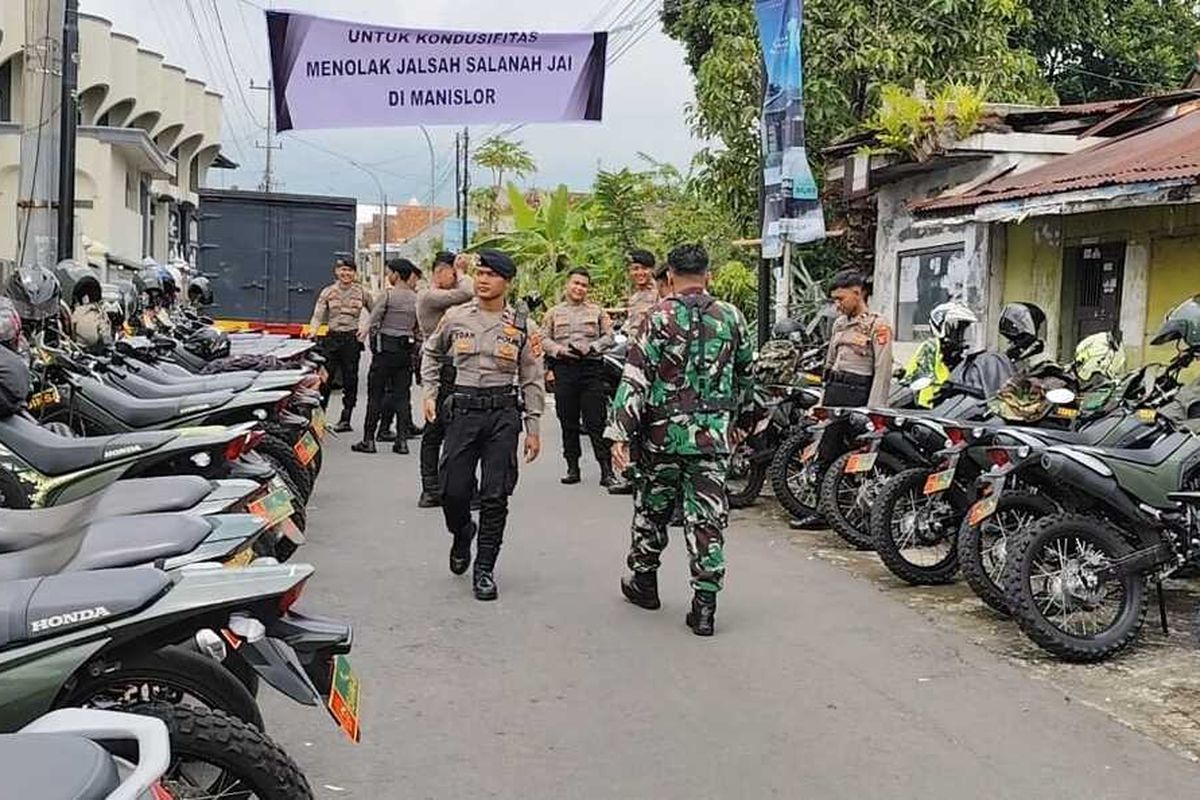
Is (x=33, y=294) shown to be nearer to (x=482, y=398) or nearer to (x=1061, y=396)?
(x=482, y=398)

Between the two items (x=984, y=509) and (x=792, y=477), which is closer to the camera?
(x=984, y=509)

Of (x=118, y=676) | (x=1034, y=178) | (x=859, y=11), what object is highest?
(x=859, y=11)

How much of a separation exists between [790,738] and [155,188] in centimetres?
3294

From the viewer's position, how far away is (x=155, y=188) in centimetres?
3416

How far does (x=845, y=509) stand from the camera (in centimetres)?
798

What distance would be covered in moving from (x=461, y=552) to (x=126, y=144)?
22.9 m

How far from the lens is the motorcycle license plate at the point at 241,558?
149 inches

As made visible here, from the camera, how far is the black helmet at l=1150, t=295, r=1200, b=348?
6.26m

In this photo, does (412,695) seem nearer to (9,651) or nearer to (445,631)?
(445,631)

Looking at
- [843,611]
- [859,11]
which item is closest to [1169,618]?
[843,611]

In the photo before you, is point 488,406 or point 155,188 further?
point 155,188

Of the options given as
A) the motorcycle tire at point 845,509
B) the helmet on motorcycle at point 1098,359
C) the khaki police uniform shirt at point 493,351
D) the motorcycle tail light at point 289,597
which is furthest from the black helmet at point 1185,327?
the motorcycle tail light at point 289,597

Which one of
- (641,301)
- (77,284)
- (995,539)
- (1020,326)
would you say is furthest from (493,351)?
(641,301)

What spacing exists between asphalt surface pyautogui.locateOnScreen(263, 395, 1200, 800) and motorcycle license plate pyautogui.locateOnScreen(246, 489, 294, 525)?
706mm
